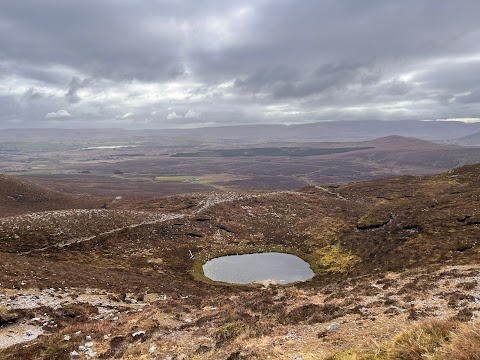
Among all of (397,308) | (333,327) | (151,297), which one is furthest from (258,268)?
(333,327)

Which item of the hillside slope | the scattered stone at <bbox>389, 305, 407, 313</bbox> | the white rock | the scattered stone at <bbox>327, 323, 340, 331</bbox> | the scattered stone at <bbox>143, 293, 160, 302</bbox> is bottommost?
the hillside slope

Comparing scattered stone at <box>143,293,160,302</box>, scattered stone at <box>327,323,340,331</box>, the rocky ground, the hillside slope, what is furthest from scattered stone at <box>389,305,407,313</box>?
the hillside slope

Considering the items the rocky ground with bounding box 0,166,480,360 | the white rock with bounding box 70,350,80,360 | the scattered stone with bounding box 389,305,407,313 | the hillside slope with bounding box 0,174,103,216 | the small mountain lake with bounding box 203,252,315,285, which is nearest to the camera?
the white rock with bounding box 70,350,80,360

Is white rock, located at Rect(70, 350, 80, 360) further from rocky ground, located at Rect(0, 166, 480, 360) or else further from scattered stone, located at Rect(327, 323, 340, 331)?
scattered stone, located at Rect(327, 323, 340, 331)

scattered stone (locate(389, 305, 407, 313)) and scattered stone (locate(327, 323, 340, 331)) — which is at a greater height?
scattered stone (locate(327, 323, 340, 331))

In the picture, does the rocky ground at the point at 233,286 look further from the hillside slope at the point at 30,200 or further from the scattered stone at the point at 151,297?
the hillside slope at the point at 30,200

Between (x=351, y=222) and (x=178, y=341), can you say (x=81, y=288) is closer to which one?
(x=178, y=341)

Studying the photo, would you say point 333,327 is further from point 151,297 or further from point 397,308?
point 151,297
